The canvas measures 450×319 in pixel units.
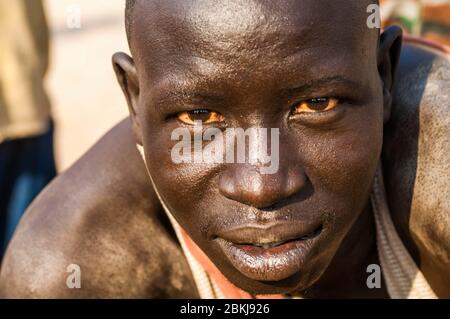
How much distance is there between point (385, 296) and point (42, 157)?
1.98 m

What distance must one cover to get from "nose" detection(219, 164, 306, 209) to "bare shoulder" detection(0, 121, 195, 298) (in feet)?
1.84

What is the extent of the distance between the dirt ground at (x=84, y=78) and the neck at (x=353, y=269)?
3250 millimetres

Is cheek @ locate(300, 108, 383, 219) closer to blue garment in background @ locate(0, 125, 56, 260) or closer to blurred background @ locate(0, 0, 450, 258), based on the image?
blurred background @ locate(0, 0, 450, 258)

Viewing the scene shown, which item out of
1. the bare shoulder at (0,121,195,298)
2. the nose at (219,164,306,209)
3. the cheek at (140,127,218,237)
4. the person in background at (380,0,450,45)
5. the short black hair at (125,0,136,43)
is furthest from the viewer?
the person in background at (380,0,450,45)

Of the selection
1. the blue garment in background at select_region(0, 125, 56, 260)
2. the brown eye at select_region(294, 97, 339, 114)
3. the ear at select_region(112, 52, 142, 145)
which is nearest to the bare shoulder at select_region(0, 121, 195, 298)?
the ear at select_region(112, 52, 142, 145)

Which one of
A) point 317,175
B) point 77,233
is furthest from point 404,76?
point 77,233

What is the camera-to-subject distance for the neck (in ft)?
6.48

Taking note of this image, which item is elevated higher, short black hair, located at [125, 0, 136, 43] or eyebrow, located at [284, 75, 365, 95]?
short black hair, located at [125, 0, 136, 43]

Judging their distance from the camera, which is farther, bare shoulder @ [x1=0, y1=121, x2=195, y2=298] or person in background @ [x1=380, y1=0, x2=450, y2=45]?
person in background @ [x1=380, y1=0, x2=450, y2=45]

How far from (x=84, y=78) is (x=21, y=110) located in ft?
14.4

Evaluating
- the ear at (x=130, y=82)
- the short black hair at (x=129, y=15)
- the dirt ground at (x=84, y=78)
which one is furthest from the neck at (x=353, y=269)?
the dirt ground at (x=84, y=78)

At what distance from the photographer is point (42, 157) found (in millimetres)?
3564

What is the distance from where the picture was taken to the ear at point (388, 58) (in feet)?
5.88
